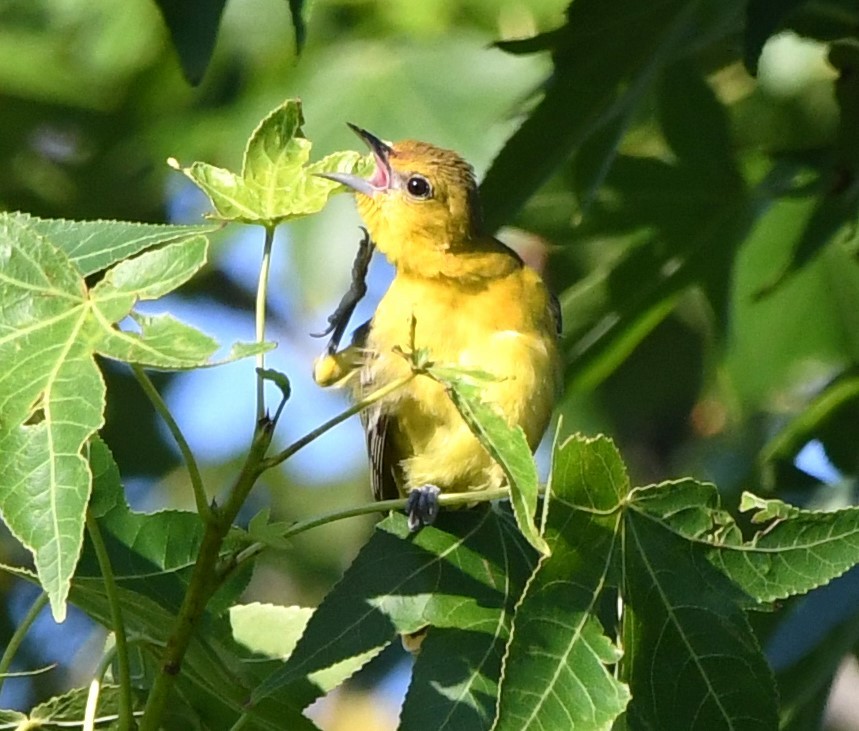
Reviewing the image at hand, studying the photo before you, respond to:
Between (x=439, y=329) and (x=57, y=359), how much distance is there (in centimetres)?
179

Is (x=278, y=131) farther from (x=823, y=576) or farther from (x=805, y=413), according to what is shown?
(x=805, y=413)

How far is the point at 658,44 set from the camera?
3256 millimetres

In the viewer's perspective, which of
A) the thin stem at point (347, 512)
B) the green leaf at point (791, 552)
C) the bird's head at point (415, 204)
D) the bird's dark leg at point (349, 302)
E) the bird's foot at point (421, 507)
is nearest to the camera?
the thin stem at point (347, 512)

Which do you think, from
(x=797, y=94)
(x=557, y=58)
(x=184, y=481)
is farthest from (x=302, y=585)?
(x=557, y=58)

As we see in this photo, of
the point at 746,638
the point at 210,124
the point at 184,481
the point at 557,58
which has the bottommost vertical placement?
the point at 184,481

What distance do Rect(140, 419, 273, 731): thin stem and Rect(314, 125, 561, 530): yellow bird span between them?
1318 mm

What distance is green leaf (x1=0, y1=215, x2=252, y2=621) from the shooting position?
1920mm

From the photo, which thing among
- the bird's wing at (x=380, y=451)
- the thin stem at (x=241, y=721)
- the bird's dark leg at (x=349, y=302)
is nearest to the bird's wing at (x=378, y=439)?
the bird's wing at (x=380, y=451)

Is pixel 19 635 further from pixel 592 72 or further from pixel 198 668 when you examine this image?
pixel 592 72

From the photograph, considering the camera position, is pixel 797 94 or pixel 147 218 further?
pixel 147 218

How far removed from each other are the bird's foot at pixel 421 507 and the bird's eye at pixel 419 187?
179cm

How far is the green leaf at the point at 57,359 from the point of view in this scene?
1920mm

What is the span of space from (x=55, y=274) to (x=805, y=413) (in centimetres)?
229

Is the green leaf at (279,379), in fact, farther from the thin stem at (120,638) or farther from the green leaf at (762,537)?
the green leaf at (762,537)
